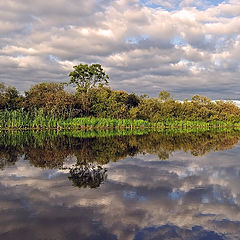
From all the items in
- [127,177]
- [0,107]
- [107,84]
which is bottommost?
[127,177]

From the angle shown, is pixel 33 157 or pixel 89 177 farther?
pixel 33 157

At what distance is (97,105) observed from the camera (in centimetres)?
3897

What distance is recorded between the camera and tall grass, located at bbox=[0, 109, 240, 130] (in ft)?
95.5

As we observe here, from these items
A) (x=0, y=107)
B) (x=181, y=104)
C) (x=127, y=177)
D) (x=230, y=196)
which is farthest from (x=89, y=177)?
(x=181, y=104)

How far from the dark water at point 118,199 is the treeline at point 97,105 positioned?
23.2m

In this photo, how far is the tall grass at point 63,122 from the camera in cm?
2909

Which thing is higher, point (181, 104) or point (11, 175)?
point (181, 104)

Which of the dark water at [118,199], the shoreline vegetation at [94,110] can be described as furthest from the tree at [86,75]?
the dark water at [118,199]

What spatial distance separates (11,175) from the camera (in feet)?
27.7

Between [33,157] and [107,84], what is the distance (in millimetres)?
33843

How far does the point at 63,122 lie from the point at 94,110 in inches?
317

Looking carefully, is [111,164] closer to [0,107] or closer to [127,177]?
[127,177]

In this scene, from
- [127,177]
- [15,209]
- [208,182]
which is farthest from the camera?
[127,177]

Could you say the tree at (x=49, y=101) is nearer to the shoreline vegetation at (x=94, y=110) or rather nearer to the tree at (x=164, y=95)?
the shoreline vegetation at (x=94, y=110)
